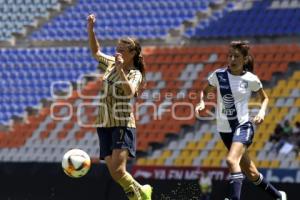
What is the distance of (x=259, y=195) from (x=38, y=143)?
8170 mm

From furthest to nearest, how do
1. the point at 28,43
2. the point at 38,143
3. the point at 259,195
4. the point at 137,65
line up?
the point at 28,43 < the point at 38,143 < the point at 259,195 < the point at 137,65

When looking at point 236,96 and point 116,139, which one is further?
point 236,96

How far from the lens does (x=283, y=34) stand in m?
18.1

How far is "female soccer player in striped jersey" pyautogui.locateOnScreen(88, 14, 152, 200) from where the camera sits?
7754mm

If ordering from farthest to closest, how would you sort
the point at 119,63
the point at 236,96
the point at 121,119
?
1. the point at 236,96
2. the point at 121,119
3. the point at 119,63

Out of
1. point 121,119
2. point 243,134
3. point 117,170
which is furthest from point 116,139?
point 243,134

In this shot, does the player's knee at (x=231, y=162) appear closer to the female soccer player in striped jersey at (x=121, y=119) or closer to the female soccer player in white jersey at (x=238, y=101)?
the female soccer player in white jersey at (x=238, y=101)

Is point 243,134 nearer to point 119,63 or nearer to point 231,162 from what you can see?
point 231,162

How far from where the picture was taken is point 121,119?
25.7 ft

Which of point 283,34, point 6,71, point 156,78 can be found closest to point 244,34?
point 283,34

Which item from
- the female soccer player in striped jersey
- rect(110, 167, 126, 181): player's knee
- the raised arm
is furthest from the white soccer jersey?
the raised arm

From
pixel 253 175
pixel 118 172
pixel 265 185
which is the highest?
pixel 118 172

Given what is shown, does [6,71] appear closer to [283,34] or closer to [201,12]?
[201,12]

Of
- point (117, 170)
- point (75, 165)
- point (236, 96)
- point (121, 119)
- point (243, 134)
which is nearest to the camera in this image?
point (117, 170)
